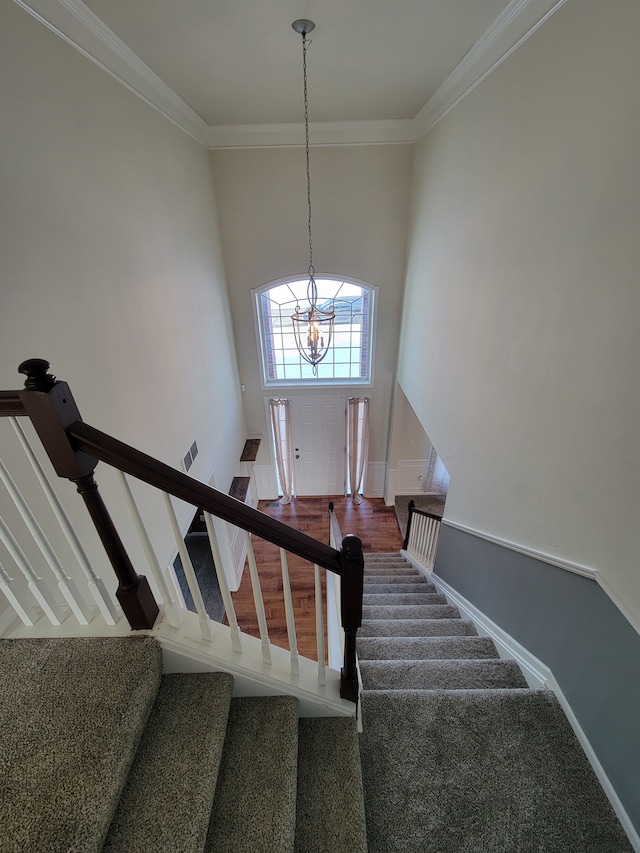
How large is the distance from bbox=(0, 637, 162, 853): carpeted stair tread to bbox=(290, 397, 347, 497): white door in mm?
4894

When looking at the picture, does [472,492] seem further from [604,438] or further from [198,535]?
[198,535]

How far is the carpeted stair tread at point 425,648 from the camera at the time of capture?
2.05 m

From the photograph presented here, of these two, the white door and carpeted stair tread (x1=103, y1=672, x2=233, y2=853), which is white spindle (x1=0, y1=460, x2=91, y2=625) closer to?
carpeted stair tread (x1=103, y1=672, x2=233, y2=853)

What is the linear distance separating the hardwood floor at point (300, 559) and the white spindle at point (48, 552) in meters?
3.05

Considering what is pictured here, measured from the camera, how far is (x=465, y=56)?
2.64 metres

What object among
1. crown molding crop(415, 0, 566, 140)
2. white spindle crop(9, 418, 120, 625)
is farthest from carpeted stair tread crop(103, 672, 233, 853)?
crown molding crop(415, 0, 566, 140)

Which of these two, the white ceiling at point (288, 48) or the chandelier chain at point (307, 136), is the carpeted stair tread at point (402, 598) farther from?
the white ceiling at point (288, 48)

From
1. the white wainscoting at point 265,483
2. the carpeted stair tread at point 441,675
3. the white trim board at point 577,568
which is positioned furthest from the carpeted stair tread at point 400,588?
the white wainscoting at point 265,483

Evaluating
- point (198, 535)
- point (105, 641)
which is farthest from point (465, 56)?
point (198, 535)

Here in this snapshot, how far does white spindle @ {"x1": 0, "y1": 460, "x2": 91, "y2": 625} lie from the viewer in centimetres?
110

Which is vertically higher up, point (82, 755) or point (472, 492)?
point (82, 755)

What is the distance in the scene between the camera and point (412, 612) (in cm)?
274

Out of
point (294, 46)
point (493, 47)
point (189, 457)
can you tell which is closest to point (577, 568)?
point (189, 457)

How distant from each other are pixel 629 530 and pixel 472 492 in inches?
57.5
